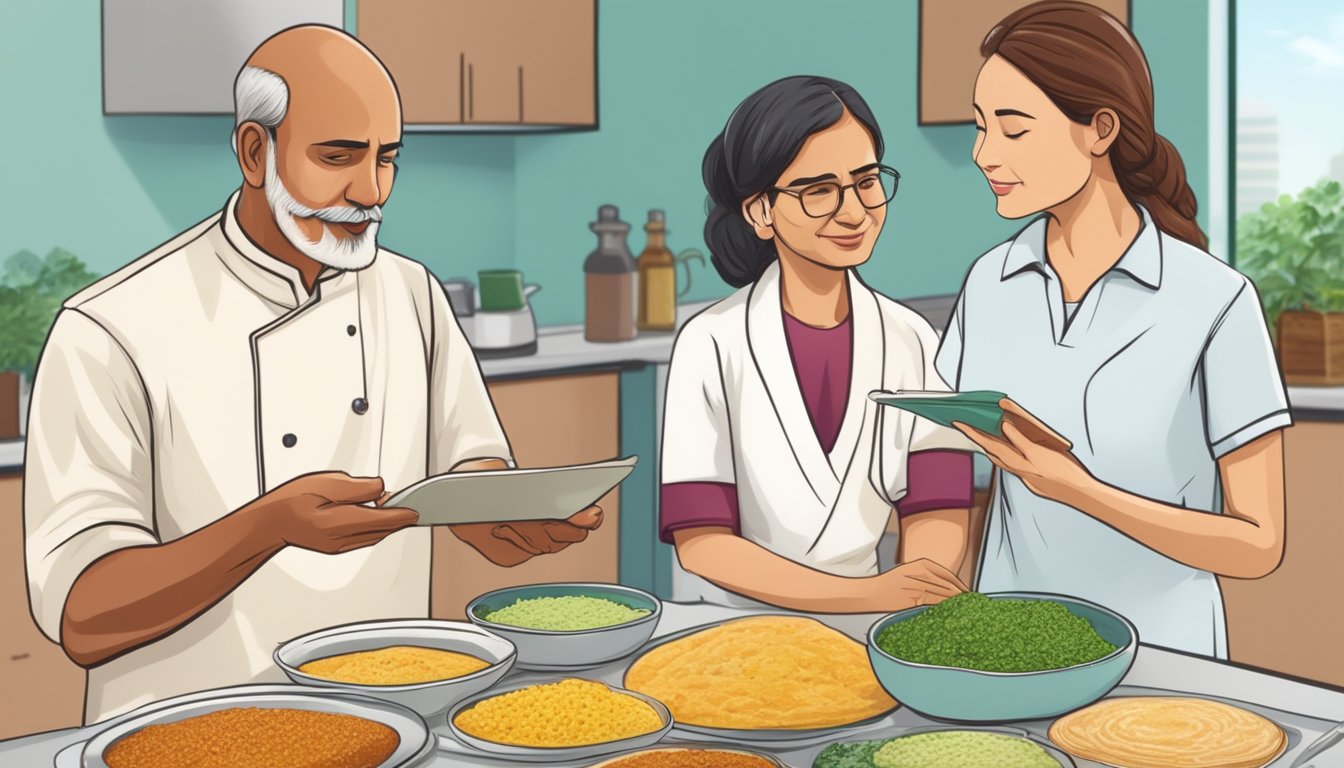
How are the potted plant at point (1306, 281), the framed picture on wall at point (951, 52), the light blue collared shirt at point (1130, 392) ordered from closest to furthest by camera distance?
the light blue collared shirt at point (1130, 392), the potted plant at point (1306, 281), the framed picture on wall at point (951, 52)

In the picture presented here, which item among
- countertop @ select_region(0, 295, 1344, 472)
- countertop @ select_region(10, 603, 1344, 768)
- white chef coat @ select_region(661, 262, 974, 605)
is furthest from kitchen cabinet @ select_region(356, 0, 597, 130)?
countertop @ select_region(10, 603, 1344, 768)

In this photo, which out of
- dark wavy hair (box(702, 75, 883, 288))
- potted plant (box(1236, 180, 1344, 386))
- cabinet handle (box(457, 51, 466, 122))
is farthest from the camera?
cabinet handle (box(457, 51, 466, 122))

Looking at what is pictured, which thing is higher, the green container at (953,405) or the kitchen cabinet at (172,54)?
the kitchen cabinet at (172,54)

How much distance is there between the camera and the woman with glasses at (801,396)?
7.29ft

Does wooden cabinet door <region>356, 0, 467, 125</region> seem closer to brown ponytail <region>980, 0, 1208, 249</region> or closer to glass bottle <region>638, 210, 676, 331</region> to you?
glass bottle <region>638, 210, 676, 331</region>

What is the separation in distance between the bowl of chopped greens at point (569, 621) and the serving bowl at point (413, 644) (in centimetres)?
3

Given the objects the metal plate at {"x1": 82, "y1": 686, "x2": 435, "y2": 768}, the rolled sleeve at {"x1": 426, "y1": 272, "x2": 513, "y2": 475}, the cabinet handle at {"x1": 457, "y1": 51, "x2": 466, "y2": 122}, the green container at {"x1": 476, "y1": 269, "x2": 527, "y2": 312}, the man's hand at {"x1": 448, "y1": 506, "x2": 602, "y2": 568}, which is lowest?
the metal plate at {"x1": 82, "y1": 686, "x2": 435, "y2": 768}

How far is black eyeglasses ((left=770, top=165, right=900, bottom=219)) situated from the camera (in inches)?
87.5

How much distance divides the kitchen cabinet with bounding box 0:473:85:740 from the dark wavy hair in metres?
1.52

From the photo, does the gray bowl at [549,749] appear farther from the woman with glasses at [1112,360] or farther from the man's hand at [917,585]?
the woman with glasses at [1112,360]

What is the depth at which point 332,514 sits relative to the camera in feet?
5.93

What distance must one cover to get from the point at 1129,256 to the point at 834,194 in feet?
1.49

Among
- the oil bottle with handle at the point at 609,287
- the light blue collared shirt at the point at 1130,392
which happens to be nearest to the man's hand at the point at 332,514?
the light blue collared shirt at the point at 1130,392

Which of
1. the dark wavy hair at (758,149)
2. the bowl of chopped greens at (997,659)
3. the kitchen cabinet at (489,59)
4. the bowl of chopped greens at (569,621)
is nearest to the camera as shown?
the bowl of chopped greens at (997,659)
